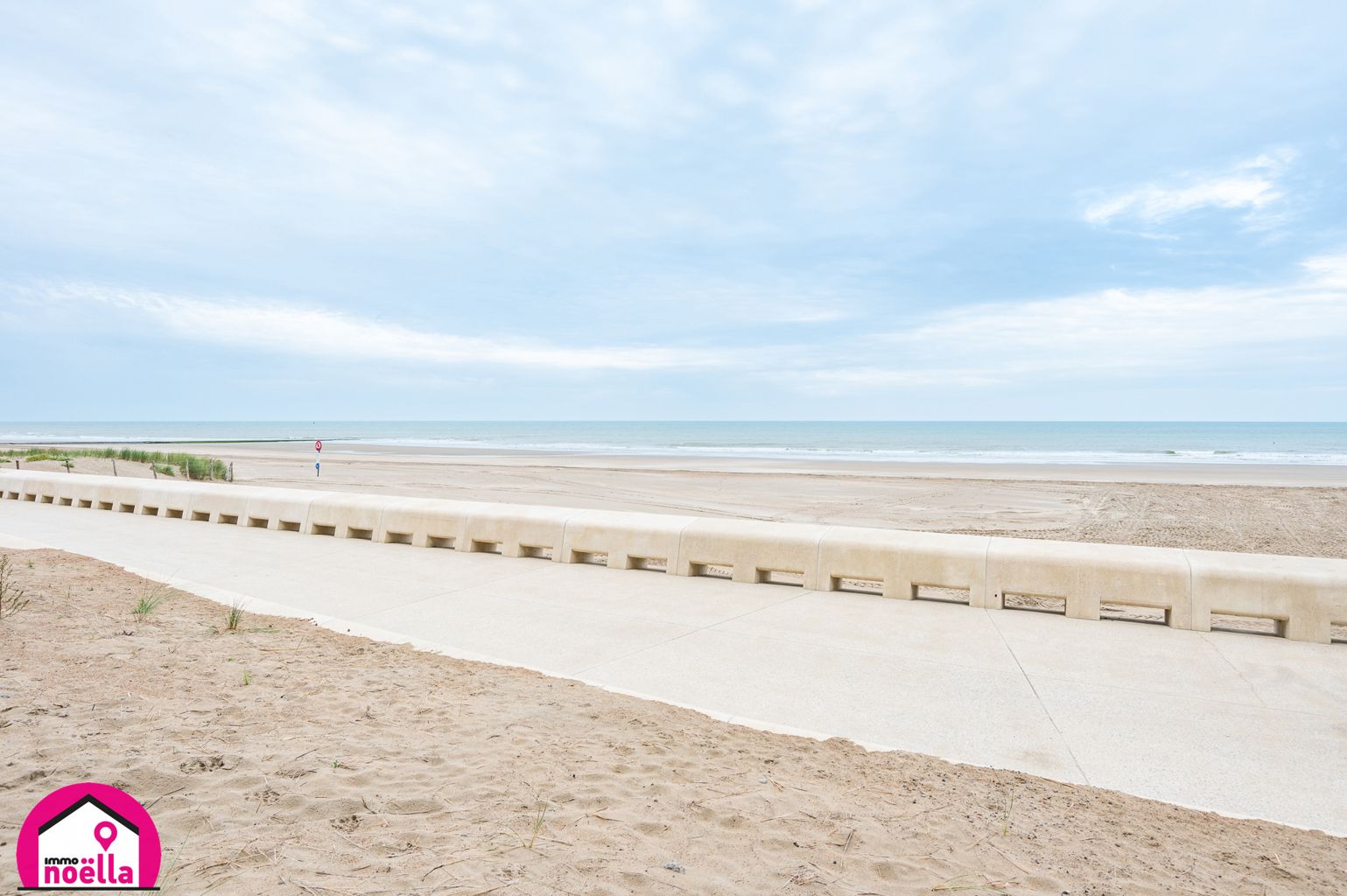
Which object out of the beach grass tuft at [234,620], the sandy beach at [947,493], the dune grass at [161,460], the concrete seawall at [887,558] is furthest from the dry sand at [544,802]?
the dune grass at [161,460]

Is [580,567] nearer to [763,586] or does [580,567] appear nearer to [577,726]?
[763,586]

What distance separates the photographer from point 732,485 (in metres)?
29.0

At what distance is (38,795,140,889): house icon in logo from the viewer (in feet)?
9.16

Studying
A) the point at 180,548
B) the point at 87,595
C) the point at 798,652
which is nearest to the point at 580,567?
the point at 798,652

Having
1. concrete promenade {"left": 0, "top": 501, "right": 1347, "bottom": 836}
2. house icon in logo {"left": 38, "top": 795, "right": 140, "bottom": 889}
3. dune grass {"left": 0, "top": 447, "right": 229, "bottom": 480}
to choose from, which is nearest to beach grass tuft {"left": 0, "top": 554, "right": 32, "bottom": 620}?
concrete promenade {"left": 0, "top": 501, "right": 1347, "bottom": 836}

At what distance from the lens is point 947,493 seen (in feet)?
84.3

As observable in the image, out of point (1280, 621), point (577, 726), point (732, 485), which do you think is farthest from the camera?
point (732, 485)

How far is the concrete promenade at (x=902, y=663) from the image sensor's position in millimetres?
4688

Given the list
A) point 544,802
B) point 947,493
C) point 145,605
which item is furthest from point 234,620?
point 947,493

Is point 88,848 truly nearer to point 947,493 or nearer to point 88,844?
point 88,844

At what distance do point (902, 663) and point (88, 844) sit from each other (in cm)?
527

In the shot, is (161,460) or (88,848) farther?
(161,460)

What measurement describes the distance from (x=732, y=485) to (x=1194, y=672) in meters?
22.7

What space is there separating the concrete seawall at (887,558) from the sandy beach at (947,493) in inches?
285
